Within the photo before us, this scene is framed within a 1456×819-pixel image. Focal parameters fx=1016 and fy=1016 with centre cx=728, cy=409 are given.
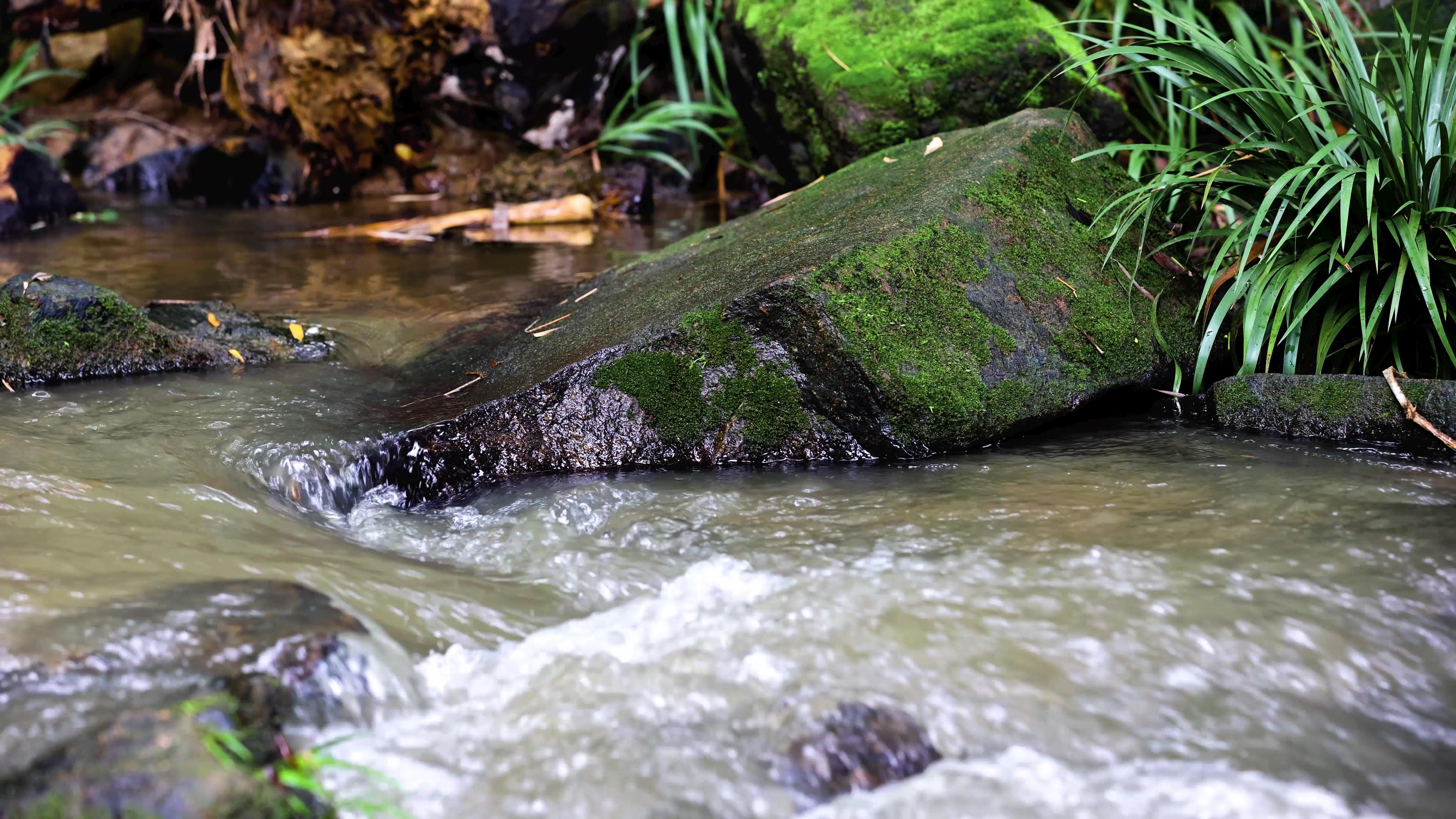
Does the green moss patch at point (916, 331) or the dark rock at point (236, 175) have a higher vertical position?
the dark rock at point (236, 175)

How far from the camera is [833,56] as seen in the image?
17.8 feet

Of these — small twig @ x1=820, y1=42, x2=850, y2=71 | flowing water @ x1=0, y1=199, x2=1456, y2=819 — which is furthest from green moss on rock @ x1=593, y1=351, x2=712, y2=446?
small twig @ x1=820, y1=42, x2=850, y2=71

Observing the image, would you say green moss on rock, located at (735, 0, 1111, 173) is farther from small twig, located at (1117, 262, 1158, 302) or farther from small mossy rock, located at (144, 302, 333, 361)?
small mossy rock, located at (144, 302, 333, 361)

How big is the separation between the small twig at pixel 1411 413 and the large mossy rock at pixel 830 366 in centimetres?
62

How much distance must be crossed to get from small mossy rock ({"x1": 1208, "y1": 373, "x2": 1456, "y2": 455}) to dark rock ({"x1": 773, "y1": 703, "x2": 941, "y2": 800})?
186 centimetres

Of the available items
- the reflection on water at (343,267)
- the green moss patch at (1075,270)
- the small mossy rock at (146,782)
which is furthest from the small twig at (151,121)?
the small mossy rock at (146,782)

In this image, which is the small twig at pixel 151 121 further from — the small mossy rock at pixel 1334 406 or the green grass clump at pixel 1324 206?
the small mossy rock at pixel 1334 406

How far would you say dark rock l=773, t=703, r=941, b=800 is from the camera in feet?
5.19

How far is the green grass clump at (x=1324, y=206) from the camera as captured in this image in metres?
2.93

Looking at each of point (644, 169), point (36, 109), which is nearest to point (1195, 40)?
point (644, 169)

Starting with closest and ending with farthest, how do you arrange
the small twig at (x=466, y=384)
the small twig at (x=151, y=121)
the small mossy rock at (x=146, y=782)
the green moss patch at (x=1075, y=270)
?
1. the small mossy rock at (x=146, y=782)
2. the green moss patch at (x=1075, y=270)
3. the small twig at (x=466, y=384)
4. the small twig at (x=151, y=121)

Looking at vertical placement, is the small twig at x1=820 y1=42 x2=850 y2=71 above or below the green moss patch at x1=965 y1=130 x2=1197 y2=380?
above

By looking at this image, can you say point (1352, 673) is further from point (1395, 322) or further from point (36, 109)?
point (36, 109)

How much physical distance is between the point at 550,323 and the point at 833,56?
2654 millimetres
